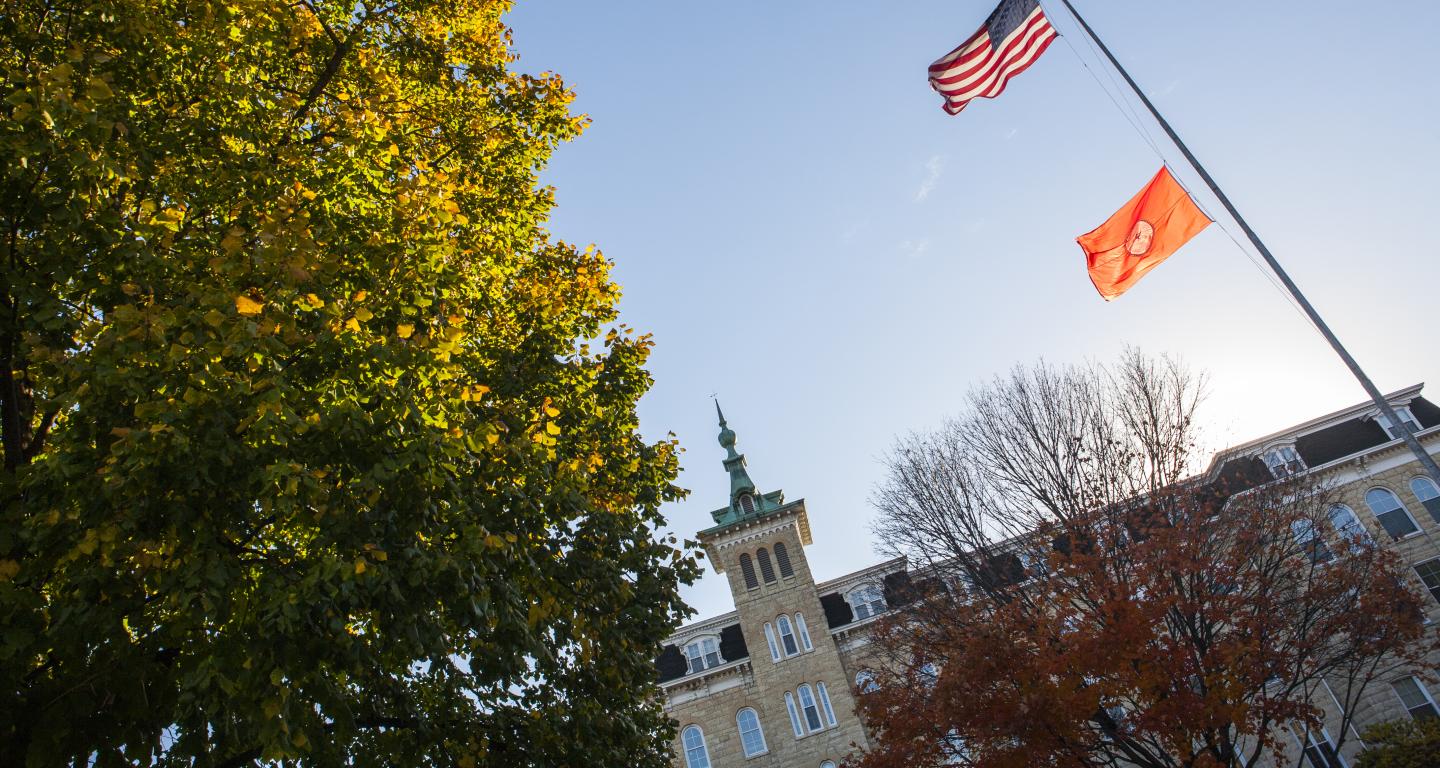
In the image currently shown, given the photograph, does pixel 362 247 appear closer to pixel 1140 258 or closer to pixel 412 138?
pixel 412 138

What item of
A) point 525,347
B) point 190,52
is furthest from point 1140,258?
point 190,52

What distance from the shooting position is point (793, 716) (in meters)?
35.6

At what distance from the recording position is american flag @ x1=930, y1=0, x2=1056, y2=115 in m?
13.6

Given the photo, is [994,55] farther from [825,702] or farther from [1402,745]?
[825,702]

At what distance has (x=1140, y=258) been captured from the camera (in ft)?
40.8

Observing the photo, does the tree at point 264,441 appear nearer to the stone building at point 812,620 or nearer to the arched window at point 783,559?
the stone building at point 812,620

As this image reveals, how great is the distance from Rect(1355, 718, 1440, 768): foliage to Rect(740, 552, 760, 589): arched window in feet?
77.0

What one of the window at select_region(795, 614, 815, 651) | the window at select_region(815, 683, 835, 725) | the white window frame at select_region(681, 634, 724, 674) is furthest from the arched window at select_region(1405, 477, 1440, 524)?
the white window frame at select_region(681, 634, 724, 674)

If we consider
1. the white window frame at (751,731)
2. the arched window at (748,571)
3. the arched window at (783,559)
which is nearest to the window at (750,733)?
the white window frame at (751,731)

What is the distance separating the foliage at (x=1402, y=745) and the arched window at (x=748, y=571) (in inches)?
924

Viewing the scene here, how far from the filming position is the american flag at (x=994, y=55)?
44.7 ft

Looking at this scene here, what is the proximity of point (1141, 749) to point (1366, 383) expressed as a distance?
861cm

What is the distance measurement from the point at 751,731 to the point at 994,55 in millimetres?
30892

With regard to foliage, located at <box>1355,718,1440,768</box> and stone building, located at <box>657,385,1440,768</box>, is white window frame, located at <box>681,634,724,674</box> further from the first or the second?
foliage, located at <box>1355,718,1440,768</box>
